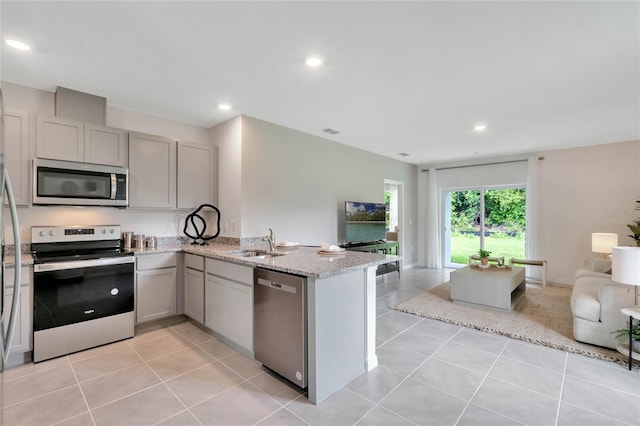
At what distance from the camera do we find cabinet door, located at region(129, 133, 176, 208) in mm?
3232

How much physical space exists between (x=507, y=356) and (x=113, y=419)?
310cm

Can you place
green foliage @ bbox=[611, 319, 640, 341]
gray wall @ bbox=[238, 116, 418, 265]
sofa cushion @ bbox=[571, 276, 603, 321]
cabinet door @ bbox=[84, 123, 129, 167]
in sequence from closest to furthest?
1. green foliage @ bbox=[611, 319, 640, 341]
2. sofa cushion @ bbox=[571, 276, 603, 321]
3. cabinet door @ bbox=[84, 123, 129, 167]
4. gray wall @ bbox=[238, 116, 418, 265]

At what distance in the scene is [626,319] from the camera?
2629 mm

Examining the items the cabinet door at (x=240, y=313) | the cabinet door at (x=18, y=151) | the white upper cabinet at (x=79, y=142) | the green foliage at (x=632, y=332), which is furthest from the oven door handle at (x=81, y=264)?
the green foliage at (x=632, y=332)

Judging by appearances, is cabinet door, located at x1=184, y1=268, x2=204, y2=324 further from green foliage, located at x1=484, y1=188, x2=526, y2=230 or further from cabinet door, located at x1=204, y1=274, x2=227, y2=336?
green foliage, located at x1=484, y1=188, x2=526, y2=230

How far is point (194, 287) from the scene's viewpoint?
3.20 m

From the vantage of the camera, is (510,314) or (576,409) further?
(510,314)

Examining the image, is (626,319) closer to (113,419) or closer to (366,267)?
(366,267)

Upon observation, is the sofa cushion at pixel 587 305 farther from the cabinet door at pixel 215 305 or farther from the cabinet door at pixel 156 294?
the cabinet door at pixel 156 294

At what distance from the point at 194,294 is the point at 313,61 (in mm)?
2673

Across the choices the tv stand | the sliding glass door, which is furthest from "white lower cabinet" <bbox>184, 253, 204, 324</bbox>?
the sliding glass door

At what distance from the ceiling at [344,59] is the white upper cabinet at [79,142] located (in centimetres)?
39

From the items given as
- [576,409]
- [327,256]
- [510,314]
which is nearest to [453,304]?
[510,314]

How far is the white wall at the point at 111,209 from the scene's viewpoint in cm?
279
